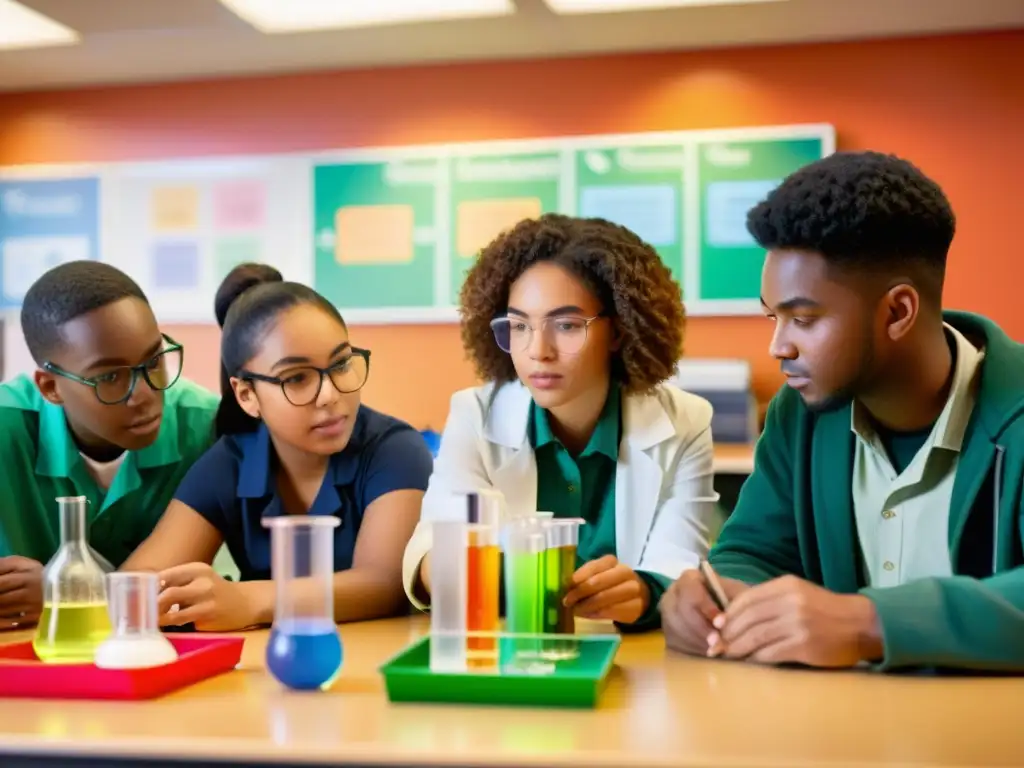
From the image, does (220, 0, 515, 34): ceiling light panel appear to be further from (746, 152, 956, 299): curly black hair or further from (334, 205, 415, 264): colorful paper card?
(746, 152, 956, 299): curly black hair

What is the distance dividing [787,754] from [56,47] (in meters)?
4.46

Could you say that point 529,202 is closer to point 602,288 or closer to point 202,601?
point 602,288

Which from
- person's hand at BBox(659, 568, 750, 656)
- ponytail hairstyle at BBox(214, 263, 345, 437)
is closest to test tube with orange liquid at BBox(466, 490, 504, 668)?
person's hand at BBox(659, 568, 750, 656)

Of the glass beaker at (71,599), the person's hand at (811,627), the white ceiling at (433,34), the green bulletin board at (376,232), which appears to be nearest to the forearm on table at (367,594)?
the glass beaker at (71,599)

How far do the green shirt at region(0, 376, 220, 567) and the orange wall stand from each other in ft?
8.65

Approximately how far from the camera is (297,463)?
1.86 meters

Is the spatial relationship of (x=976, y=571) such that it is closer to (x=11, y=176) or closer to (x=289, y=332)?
(x=289, y=332)

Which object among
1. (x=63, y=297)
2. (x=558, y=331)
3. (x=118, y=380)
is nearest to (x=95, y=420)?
(x=118, y=380)

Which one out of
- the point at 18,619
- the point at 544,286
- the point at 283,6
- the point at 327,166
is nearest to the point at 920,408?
the point at 544,286

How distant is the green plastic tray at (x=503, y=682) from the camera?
3.43 ft

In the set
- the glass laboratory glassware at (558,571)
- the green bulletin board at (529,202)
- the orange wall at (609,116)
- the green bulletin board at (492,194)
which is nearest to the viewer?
the glass laboratory glassware at (558,571)

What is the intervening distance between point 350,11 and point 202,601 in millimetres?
3118

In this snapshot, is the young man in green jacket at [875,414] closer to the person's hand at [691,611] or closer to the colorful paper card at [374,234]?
the person's hand at [691,611]

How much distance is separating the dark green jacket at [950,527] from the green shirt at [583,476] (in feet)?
0.89
